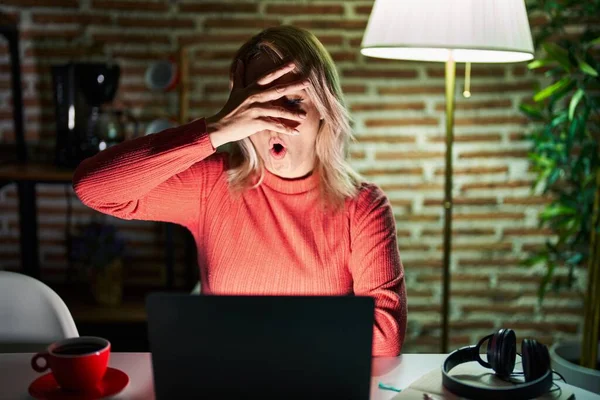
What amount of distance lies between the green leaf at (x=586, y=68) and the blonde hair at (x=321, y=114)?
3.80ft

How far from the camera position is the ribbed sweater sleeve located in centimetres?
136

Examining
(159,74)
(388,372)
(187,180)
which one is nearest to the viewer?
(388,372)

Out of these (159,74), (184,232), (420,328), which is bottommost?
(420,328)

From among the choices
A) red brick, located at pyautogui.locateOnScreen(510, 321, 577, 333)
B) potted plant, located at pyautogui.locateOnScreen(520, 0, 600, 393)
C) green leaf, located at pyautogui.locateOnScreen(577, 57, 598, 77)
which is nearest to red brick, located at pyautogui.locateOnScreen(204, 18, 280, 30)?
potted plant, located at pyautogui.locateOnScreen(520, 0, 600, 393)

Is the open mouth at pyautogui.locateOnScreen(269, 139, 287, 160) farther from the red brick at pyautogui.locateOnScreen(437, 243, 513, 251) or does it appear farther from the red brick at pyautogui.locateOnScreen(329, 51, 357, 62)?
the red brick at pyautogui.locateOnScreen(437, 243, 513, 251)

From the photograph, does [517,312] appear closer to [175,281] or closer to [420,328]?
[420,328]

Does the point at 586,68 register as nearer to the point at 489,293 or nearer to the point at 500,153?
the point at 500,153

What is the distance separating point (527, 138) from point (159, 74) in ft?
4.72

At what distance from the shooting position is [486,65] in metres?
2.81

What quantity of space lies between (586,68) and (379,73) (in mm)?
765

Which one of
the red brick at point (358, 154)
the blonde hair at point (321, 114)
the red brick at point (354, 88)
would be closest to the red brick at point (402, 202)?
the red brick at point (358, 154)

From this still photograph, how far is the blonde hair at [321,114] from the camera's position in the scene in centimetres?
149

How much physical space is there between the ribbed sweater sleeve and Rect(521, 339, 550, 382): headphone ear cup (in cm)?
66

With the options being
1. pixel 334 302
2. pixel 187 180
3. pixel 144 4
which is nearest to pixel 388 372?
pixel 334 302
